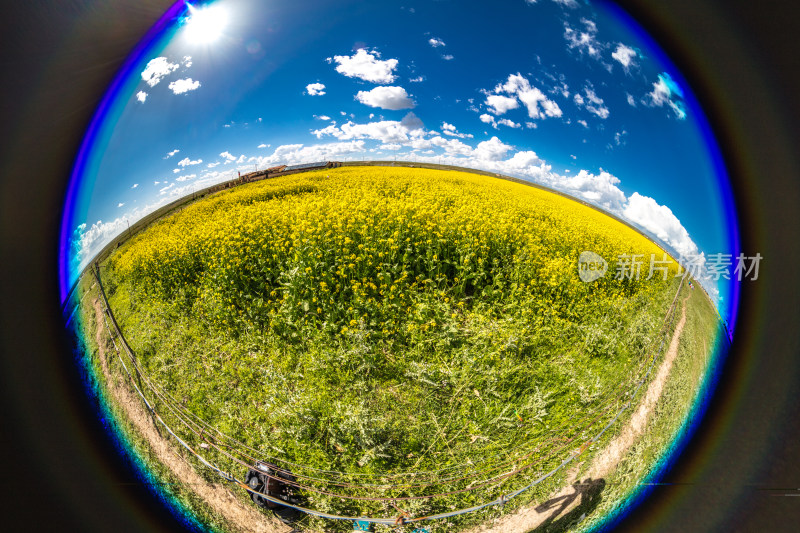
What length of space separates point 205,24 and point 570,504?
13.6 feet

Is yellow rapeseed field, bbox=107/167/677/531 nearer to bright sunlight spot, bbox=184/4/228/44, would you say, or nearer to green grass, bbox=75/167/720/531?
green grass, bbox=75/167/720/531

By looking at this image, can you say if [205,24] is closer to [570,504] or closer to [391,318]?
[391,318]

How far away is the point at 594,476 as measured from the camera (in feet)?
8.00

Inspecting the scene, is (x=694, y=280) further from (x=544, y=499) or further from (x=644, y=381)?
(x=544, y=499)

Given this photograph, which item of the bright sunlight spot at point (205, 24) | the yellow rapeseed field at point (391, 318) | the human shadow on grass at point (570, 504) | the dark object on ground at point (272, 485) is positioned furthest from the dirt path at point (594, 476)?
the bright sunlight spot at point (205, 24)

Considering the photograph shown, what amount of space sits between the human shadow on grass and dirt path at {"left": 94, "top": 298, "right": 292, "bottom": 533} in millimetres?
1903

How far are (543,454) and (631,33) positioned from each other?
3119 millimetres

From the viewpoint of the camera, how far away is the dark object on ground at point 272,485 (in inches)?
78.7

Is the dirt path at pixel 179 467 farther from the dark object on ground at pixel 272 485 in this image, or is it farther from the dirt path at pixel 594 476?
the dirt path at pixel 594 476

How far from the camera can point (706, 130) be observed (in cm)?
247


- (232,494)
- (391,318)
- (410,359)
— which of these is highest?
(391,318)

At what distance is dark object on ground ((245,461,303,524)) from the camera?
6.56 feet

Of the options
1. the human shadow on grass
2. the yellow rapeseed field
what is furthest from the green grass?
the human shadow on grass

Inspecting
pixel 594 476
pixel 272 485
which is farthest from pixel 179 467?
pixel 594 476
